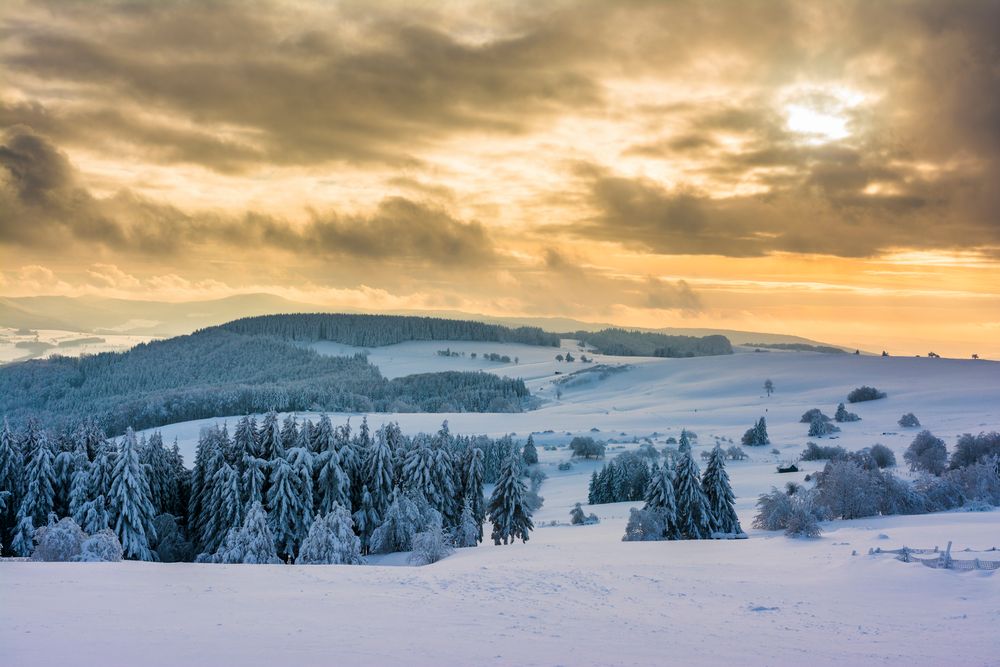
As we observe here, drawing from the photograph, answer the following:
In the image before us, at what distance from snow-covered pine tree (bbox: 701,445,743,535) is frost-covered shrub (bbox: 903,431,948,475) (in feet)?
92.4

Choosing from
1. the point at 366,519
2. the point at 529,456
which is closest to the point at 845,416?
the point at 529,456

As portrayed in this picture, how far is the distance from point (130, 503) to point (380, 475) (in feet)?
57.3

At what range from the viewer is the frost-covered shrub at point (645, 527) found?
51062 millimetres

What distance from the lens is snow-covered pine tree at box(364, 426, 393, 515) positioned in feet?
190

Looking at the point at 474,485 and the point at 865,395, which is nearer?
the point at 474,485

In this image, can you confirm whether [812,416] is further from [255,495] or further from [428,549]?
[255,495]

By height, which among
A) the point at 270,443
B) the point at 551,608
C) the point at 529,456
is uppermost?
the point at 270,443

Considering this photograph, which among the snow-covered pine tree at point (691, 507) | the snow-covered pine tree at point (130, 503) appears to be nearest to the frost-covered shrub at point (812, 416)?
the snow-covered pine tree at point (691, 507)

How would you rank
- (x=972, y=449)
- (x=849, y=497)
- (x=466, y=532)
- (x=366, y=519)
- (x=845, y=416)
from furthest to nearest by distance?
(x=845, y=416)
(x=972, y=449)
(x=366, y=519)
(x=466, y=532)
(x=849, y=497)

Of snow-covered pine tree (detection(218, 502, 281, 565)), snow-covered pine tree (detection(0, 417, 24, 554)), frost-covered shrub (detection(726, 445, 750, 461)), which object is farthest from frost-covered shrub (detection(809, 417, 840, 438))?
snow-covered pine tree (detection(0, 417, 24, 554))

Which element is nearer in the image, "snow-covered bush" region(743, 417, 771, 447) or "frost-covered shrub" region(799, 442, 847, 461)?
"frost-covered shrub" region(799, 442, 847, 461)

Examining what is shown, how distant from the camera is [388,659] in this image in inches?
720

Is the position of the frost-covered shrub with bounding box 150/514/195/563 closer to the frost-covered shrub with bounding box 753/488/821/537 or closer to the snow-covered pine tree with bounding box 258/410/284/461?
the snow-covered pine tree with bounding box 258/410/284/461

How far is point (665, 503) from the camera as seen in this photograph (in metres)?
53.8
